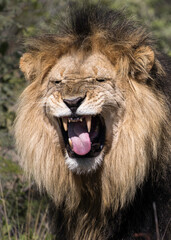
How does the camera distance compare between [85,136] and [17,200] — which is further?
[17,200]

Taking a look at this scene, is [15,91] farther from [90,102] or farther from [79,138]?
[90,102]

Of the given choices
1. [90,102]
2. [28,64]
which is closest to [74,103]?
[90,102]

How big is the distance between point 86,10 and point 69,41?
0.31 m

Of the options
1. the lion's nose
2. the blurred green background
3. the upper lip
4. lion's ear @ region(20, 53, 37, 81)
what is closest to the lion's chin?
the upper lip

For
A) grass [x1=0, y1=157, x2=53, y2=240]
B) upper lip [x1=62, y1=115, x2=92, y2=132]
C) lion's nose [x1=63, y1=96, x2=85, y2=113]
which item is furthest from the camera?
grass [x1=0, y1=157, x2=53, y2=240]

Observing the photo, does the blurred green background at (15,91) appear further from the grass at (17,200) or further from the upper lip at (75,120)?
the upper lip at (75,120)

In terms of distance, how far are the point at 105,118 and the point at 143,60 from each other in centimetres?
55

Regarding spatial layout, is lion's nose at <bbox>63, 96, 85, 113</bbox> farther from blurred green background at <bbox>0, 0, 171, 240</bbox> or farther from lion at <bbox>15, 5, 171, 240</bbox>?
blurred green background at <bbox>0, 0, 171, 240</bbox>

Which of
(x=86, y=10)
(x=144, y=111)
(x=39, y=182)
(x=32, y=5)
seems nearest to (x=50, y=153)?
(x=39, y=182)

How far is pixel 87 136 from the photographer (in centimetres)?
370

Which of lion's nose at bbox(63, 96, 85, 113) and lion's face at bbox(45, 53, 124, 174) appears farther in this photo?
lion's face at bbox(45, 53, 124, 174)

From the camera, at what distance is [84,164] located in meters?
3.71

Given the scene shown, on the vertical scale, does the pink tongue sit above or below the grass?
above

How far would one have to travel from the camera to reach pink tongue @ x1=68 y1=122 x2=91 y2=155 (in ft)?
12.1
